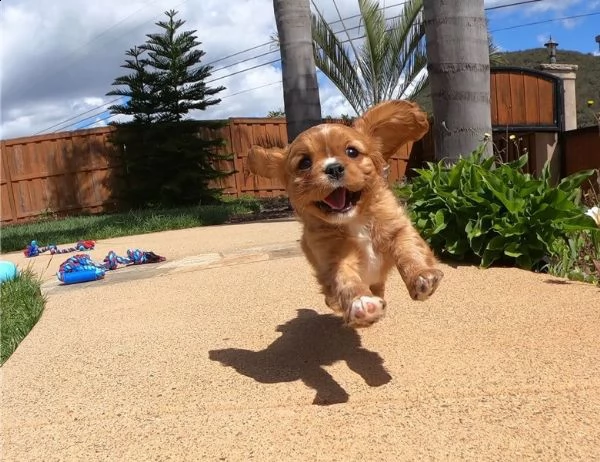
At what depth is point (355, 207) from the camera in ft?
9.36

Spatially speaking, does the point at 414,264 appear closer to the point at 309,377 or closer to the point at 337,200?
the point at 337,200

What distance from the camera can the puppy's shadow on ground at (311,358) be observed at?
2860mm

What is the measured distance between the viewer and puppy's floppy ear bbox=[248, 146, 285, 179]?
3191 mm

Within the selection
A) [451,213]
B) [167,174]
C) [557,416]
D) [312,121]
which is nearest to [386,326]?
[557,416]

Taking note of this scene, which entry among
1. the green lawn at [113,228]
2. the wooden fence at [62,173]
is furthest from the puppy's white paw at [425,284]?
the wooden fence at [62,173]

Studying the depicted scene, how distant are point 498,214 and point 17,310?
380 cm

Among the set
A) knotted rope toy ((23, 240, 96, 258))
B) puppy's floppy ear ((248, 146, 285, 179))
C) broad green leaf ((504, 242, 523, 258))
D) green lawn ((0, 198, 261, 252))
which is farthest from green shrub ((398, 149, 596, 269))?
green lawn ((0, 198, 261, 252))

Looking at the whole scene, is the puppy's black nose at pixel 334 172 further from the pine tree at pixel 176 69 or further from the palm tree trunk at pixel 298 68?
the pine tree at pixel 176 69

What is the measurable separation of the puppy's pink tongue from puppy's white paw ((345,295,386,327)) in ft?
1.72

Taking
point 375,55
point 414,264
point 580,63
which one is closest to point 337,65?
point 375,55

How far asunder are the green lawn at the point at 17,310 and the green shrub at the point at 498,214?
316cm

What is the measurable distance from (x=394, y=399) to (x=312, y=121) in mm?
8959

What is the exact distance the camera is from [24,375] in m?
3.34

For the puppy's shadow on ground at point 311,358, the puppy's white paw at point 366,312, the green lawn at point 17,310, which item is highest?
the puppy's white paw at point 366,312
